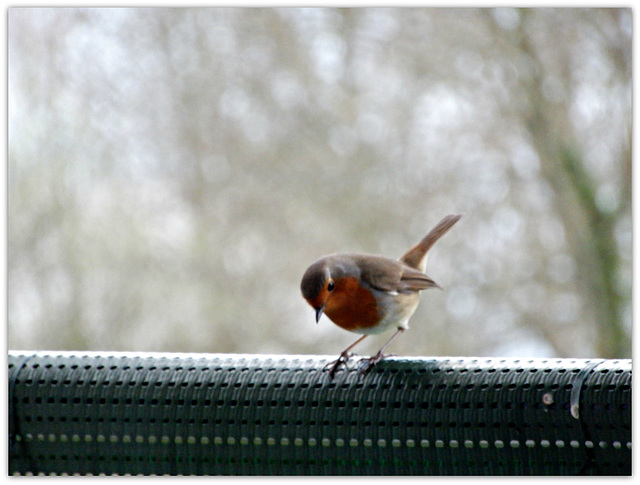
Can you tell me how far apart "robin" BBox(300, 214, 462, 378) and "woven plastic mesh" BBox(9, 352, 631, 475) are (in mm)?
484

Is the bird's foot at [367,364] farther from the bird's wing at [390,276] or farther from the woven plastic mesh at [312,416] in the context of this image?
the bird's wing at [390,276]

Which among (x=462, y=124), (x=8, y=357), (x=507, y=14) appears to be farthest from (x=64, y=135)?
(x=8, y=357)

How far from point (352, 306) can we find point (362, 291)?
52 mm

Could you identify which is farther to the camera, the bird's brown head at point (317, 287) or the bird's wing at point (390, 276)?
the bird's wing at point (390, 276)

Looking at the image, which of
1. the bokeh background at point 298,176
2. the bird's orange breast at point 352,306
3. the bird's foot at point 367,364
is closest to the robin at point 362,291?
the bird's orange breast at point 352,306

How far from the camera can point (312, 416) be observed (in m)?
1.30

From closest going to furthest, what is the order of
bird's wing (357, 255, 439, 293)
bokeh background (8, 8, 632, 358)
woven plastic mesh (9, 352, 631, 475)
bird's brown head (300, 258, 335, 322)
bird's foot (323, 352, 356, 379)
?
1. woven plastic mesh (9, 352, 631, 475)
2. bird's foot (323, 352, 356, 379)
3. bird's brown head (300, 258, 335, 322)
4. bird's wing (357, 255, 439, 293)
5. bokeh background (8, 8, 632, 358)

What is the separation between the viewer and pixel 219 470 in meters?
1.32

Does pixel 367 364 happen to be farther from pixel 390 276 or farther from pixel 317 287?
pixel 390 276

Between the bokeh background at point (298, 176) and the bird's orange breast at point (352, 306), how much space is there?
276cm

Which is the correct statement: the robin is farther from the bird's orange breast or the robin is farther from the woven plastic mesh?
the woven plastic mesh

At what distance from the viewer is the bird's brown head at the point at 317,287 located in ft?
6.21

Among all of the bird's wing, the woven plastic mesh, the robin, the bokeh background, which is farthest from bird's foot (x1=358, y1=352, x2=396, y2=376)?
the bokeh background

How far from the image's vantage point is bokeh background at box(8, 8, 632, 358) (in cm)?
466
